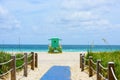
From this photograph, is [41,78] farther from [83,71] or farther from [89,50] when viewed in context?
[89,50]

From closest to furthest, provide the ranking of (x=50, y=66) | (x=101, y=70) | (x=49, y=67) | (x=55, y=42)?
(x=101, y=70) → (x=49, y=67) → (x=50, y=66) → (x=55, y=42)

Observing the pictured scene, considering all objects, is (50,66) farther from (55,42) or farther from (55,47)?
(55,42)

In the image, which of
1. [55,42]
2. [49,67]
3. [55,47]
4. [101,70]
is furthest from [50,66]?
[55,42]

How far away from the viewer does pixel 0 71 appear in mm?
14008

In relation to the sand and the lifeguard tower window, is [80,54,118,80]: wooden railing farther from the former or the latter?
the lifeguard tower window

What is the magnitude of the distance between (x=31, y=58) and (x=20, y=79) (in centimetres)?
500

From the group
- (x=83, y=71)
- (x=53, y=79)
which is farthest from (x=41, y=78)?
(x=83, y=71)

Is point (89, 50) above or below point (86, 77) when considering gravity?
above

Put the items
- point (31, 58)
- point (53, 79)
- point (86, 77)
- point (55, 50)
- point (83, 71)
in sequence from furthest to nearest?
point (55, 50), point (31, 58), point (83, 71), point (86, 77), point (53, 79)

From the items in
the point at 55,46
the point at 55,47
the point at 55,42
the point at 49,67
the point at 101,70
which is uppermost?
the point at 55,42

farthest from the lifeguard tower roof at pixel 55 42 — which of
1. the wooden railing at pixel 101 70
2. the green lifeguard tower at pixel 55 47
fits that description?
the wooden railing at pixel 101 70

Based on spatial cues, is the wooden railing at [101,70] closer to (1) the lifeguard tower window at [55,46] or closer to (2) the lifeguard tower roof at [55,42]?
(1) the lifeguard tower window at [55,46]

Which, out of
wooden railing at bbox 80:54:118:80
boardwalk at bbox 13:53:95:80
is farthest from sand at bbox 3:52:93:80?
wooden railing at bbox 80:54:118:80

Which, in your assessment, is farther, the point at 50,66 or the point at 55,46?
the point at 55,46
